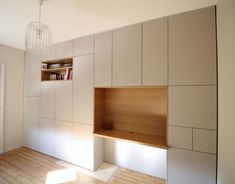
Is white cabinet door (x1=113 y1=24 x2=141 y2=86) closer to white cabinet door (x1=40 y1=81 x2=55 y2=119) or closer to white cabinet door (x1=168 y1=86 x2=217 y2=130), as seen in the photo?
white cabinet door (x1=168 y1=86 x2=217 y2=130)

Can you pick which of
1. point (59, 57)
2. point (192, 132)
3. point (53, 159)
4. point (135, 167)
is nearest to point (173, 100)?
point (192, 132)

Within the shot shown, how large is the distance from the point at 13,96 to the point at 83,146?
2266mm

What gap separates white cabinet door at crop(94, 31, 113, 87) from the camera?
7.33 ft

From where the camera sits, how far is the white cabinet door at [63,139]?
2.63 meters

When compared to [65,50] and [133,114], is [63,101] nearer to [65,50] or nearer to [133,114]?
[65,50]

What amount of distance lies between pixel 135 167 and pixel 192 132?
1324 millimetres

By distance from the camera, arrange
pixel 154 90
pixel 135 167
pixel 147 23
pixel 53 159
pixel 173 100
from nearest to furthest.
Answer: pixel 173 100, pixel 147 23, pixel 154 90, pixel 135 167, pixel 53 159

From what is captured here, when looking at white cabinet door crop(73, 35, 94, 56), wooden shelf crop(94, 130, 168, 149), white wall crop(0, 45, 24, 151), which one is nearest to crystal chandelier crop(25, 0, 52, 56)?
white cabinet door crop(73, 35, 94, 56)

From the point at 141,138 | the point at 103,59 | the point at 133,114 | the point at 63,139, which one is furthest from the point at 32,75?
the point at 141,138

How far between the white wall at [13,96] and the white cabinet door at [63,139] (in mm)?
1319

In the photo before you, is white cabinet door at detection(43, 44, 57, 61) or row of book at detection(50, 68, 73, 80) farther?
white cabinet door at detection(43, 44, 57, 61)

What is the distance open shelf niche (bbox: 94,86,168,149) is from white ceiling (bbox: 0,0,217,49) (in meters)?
1.09

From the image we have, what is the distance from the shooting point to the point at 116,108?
102 inches

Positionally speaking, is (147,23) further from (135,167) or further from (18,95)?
(18,95)
